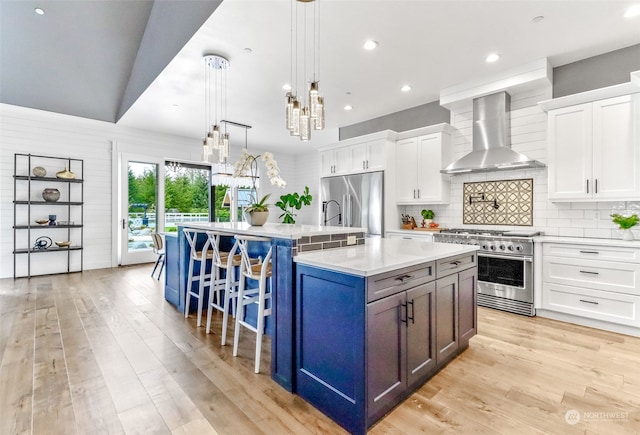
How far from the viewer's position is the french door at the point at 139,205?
6.32m

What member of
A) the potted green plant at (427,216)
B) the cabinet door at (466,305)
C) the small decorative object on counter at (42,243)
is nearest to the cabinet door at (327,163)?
the potted green plant at (427,216)

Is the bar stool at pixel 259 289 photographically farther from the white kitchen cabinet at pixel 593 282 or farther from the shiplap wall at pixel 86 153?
the shiplap wall at pixel 86 153

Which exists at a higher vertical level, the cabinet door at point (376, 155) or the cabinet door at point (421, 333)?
the cabinet door at point (376, 155)

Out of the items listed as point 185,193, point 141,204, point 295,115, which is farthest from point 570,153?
point 141,204

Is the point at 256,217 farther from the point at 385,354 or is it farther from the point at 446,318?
the point at 446,318

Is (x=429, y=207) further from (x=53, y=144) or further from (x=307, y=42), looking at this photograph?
(x=53, y=144)

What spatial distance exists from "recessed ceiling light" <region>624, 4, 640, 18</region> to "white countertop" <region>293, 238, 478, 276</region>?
2.62 meters

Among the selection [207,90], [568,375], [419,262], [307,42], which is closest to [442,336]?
[419,262]

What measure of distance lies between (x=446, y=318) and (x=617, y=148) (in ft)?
9.13

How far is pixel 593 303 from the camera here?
10.4 ft

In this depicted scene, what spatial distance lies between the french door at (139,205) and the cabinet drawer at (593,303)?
22.7ft

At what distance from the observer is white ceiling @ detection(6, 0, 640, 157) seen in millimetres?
2688

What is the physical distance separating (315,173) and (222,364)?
22.0ft

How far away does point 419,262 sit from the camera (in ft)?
6.43
